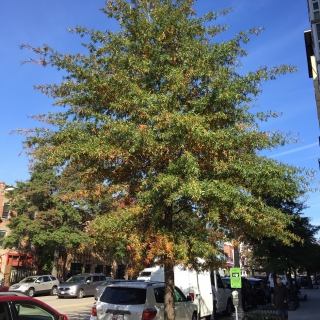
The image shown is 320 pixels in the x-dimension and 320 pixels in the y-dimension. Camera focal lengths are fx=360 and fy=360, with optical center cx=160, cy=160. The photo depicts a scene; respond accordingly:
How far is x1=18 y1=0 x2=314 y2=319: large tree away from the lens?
7113 mm

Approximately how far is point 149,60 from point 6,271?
103 ft

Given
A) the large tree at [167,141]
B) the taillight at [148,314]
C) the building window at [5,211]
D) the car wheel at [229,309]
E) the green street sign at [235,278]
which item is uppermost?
the building window at [5,211]

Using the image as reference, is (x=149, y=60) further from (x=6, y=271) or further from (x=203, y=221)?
(x=6, y=271)

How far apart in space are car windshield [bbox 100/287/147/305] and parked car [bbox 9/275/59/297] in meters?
19.8

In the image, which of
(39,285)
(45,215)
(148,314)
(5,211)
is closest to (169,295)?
(148,314)

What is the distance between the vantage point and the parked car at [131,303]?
8.28m

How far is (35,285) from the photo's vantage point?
27156mm

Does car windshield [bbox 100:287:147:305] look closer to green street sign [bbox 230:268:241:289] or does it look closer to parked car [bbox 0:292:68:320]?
parked car [bbox 0:292:68:320]

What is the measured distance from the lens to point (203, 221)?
8062 mm

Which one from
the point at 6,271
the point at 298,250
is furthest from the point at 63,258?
the point at 298,250

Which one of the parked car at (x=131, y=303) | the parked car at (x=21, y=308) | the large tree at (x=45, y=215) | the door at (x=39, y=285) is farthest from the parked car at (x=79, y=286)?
the parked car at (x=21, y=308)

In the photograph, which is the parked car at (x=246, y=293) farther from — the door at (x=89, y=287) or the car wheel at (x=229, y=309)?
the door at (x=89, y=287)

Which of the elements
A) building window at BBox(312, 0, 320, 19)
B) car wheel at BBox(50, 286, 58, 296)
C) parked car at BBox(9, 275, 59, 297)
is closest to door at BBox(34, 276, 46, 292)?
parked car at BBox(9, 275, 59, 297)

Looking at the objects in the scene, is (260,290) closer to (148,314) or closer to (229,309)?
(229,309)
